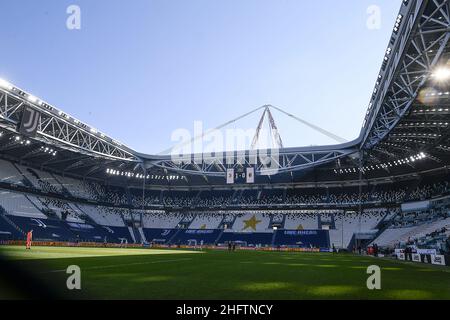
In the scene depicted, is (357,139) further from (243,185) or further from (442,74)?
(243,185)

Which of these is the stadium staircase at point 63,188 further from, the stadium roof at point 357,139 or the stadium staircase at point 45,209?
the stadium staircase at point 45,209

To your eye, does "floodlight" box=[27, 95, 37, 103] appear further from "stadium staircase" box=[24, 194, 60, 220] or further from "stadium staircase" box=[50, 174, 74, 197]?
"stadium staircase" box=[50, 174, 74, 197]

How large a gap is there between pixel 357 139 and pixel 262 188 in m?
35.3

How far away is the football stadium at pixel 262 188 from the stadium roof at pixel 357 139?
186 millimetres

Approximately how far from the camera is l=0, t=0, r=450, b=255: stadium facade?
43531 mm

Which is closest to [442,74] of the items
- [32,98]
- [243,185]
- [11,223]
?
[32,98]

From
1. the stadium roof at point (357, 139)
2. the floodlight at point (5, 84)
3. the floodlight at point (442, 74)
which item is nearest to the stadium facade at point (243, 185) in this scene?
the floodlight at point (5, 84)

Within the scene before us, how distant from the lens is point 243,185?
89688mm

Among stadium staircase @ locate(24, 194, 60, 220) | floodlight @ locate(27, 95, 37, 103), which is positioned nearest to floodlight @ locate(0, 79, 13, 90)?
floodlight @ locate(27, 95, 37, 103)

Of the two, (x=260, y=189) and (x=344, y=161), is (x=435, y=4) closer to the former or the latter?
(x=344, y=161)

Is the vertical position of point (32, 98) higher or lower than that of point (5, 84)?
lower

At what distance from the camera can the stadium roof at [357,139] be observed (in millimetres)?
26094
